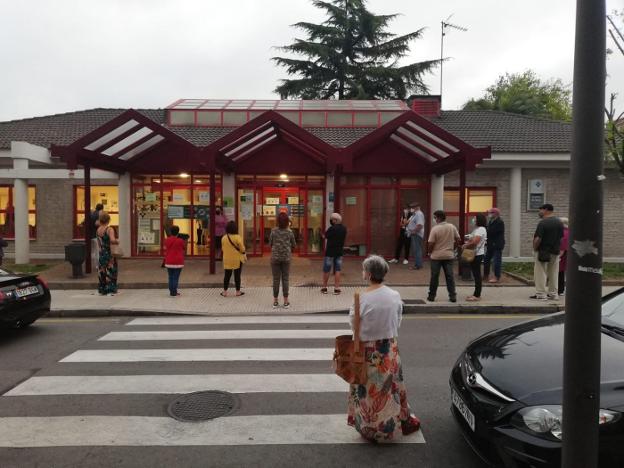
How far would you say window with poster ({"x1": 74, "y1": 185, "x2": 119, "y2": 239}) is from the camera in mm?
16188

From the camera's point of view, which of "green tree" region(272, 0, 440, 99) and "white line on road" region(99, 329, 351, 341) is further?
"green tree" region(272, 0, 440, 99)

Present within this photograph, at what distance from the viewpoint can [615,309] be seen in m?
4.33

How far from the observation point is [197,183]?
15734 mm

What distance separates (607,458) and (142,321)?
7.45 meters

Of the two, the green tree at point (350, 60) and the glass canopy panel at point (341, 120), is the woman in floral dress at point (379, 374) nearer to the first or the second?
the glass canopy panel at point (341, 120)

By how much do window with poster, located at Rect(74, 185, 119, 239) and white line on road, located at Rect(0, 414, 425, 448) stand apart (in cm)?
1272

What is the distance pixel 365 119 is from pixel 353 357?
15196mm

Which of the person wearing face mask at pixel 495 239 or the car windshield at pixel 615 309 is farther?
the person wearing face mask at pixel 495 239

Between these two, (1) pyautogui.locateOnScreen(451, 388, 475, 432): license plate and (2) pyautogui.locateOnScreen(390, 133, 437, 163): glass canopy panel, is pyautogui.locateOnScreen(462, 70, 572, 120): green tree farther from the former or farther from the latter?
(1) pyautogui.locateOnScreen(451, 388, 475, 432): license plate

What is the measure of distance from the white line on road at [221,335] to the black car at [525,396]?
3663 mm

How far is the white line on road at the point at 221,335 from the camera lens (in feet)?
23.7

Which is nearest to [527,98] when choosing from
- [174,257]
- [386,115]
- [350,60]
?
[350,60]

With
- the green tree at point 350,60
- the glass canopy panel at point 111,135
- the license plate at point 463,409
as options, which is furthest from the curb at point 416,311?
→ the green tree at point 350,60

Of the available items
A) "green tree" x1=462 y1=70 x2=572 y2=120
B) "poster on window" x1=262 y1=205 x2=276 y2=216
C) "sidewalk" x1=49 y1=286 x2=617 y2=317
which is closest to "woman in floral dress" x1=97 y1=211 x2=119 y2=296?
"sidewalk" x1=49 y1=286 x2=617 y2=317
